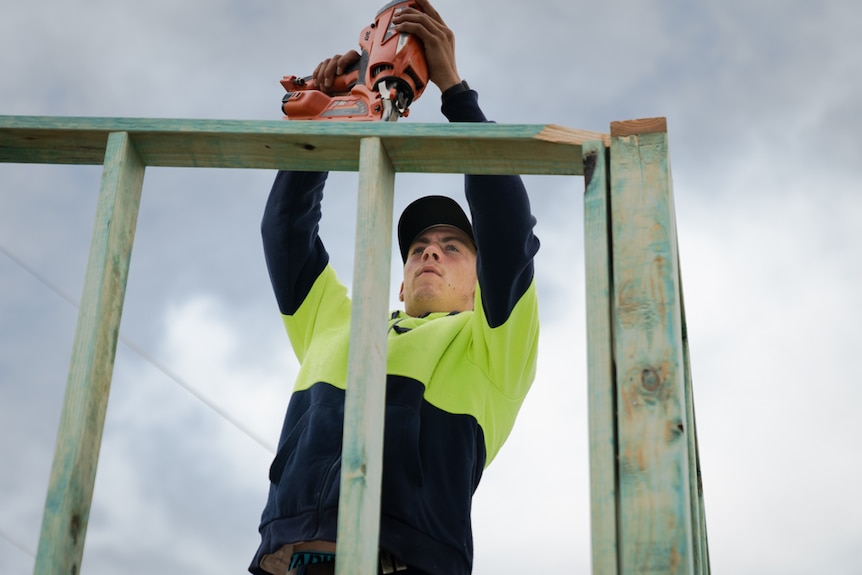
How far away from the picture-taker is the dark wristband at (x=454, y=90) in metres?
2.39

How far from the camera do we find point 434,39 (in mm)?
2469

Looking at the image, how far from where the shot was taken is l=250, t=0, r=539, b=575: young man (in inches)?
86.9

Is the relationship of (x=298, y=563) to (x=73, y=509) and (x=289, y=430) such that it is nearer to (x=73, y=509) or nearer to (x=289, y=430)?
(x=289, y=430)

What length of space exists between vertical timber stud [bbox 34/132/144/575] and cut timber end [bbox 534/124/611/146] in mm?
648

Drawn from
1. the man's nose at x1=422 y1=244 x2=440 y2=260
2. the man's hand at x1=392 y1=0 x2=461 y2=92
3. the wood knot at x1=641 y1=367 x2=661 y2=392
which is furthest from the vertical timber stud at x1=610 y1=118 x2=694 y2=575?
the man's nose at x1=422 y1=244 x2=440 y2=260

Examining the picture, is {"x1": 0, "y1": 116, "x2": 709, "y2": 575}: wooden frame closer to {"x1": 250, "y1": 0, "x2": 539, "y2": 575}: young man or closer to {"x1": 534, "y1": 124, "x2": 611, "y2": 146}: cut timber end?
{"x1": 534, "y1": 124, "x2": 611, "y2": 146}: cut timber end

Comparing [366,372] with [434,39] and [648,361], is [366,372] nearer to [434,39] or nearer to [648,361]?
[648,361]

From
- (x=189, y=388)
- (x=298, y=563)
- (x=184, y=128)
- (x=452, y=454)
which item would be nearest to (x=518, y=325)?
(x=452, y=454)

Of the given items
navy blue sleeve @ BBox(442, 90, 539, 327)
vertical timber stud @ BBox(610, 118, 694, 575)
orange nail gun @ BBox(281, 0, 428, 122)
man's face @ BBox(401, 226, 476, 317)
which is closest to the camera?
vertical timber stud @ BBox(610, 118, 694, 575)

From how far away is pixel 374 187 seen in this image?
1472mm

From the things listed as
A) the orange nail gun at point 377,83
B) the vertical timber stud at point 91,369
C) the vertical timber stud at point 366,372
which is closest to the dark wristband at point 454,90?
the orange nail gun at point 377,83

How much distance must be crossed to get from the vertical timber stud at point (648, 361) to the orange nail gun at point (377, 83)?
1110mm

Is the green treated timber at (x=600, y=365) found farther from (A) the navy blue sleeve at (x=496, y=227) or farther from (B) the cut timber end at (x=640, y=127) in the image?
(A) the navy blue sleeve at (x=496, y=227)

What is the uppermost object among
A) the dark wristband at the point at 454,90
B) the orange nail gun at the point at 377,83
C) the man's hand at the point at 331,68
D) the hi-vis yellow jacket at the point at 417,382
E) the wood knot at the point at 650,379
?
the man's hand at the point at 331,68
